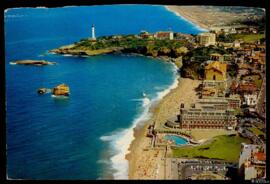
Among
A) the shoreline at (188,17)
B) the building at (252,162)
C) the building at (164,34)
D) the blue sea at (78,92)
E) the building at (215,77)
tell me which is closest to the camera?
the building at (252,162)

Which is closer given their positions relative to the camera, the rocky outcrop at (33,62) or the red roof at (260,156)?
the red roof at (260,156)

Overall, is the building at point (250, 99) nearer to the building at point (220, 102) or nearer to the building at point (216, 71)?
the building at point (220, 102)

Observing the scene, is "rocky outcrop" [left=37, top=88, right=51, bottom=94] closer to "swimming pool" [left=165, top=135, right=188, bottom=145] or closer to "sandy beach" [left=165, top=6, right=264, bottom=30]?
"swimming pool" [left=165, top=135, right=188, bottom=145]

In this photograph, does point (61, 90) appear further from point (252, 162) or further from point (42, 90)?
point (252, 162)

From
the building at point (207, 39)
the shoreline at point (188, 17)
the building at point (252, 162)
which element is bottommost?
the building at point (252, 162)

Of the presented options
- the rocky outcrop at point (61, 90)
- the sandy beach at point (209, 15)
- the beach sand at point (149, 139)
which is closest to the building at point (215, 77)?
the beach sand at point (149, 139)

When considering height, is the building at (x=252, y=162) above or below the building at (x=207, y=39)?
below
